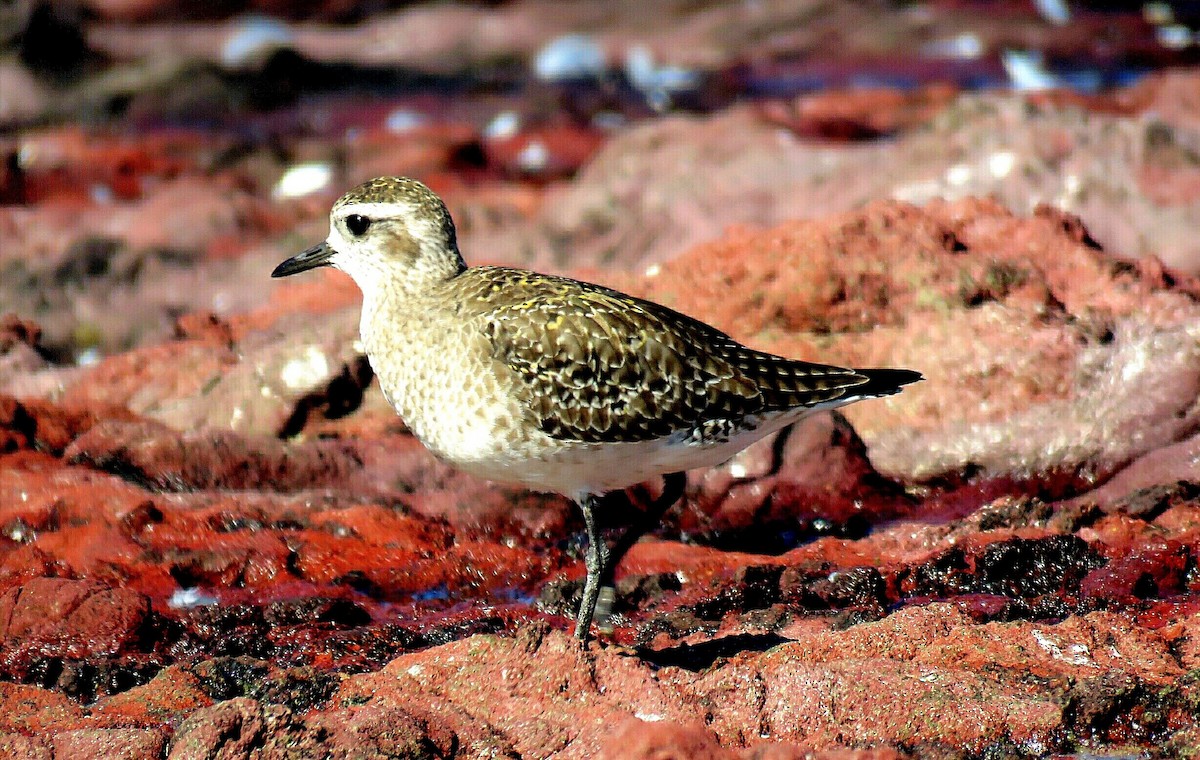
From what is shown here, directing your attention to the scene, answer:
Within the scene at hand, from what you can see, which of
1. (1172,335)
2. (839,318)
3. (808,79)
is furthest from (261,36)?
(1172,335)

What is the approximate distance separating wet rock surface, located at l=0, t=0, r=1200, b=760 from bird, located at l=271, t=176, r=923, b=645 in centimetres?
76

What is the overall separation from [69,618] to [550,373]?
251cm

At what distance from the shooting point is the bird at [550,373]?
6.91m

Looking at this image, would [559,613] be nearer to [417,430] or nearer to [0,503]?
[417,430]

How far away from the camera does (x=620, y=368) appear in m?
7.08

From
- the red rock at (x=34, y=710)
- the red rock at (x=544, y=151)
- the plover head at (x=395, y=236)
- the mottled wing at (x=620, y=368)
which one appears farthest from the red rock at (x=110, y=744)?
the red rock at (x=544, y=151)

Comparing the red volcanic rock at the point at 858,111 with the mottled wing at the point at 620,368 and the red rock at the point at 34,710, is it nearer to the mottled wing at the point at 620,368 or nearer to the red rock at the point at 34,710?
the mottled wing at the point at 620,368

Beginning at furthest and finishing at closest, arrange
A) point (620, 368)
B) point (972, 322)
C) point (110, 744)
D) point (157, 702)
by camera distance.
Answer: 1. point (972, 322)
2. point (620, 368)
3. point (157, 702)
4. point (110, 744)

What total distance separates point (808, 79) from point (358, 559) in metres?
17.6

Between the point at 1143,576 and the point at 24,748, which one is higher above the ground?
the point at 24,748

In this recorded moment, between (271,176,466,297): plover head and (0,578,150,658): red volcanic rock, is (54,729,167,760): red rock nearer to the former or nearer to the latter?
(0,578,150,658): red volcanic rock

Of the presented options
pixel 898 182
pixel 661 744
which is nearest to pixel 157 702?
pixel 661 744

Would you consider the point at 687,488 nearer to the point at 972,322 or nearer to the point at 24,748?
the point at 972,322

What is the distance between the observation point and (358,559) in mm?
8164
